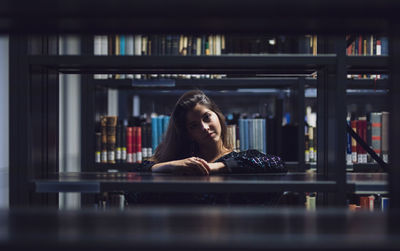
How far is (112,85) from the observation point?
2.46 metres

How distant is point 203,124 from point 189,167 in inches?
18.4

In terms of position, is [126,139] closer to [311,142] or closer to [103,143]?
[103,143]

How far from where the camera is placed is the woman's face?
160 cm

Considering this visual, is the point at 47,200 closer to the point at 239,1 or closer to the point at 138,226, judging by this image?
the point at 138,226

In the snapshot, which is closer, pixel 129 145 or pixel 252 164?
pixel 252 164

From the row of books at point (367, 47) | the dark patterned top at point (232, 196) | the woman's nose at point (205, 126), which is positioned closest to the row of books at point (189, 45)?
the row of books at point (367, 47)

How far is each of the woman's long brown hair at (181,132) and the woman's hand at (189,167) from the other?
0.45 m

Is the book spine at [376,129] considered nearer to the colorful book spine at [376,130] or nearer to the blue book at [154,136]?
the colorful book spine at [376,130]

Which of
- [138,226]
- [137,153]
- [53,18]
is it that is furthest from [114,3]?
[137,153]

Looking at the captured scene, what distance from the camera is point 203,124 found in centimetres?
159

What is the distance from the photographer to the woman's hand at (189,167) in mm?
1130

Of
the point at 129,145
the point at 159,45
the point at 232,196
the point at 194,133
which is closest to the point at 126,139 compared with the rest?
the point at 129,145

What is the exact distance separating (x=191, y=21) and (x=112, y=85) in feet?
7.19

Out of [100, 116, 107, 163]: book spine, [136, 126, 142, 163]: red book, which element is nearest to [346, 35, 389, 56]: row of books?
[136, 126, 142, 163]: red book
